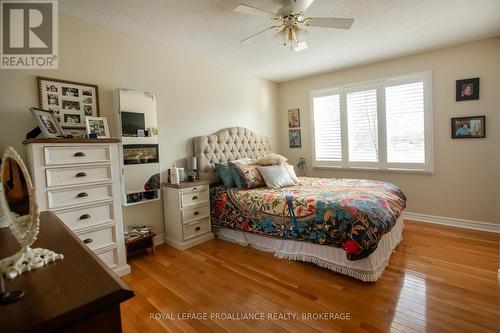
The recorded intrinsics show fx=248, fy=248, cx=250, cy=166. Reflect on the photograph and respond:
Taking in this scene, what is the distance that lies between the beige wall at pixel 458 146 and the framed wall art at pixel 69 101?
13.3ft

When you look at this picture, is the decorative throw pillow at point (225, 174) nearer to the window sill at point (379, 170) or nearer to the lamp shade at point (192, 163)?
the lamp shade at point (192, 163)

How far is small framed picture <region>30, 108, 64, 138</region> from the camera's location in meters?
2.10

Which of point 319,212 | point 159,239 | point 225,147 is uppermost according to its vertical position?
point 225,147

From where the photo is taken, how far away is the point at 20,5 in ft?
7.13

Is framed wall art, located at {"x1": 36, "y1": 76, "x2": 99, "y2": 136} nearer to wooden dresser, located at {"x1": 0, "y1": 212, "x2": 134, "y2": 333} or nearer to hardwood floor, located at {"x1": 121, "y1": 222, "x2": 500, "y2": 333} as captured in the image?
hardwood floor, located at {"x1": 121, "y1": 222, "x2": 500, "y2": 333}

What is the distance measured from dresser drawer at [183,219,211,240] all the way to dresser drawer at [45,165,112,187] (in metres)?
1.18

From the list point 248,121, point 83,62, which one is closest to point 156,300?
point 83,62

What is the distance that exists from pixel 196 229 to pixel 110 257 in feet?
3.54

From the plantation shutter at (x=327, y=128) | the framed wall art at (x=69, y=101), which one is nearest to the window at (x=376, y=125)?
the plantation shutter at (x=327, y=128)

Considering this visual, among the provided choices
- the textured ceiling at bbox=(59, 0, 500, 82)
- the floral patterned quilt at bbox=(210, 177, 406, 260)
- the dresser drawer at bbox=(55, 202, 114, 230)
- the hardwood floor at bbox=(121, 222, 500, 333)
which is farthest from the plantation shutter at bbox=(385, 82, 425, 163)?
the dresser drawer at bbox=(55, 202, 114, 230)

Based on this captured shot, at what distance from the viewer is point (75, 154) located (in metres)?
2.16

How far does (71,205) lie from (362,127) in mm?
4166

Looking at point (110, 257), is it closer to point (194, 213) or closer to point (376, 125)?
point (194, 213)

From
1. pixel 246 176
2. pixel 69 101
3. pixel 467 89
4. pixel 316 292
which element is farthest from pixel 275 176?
pixel 467 89
